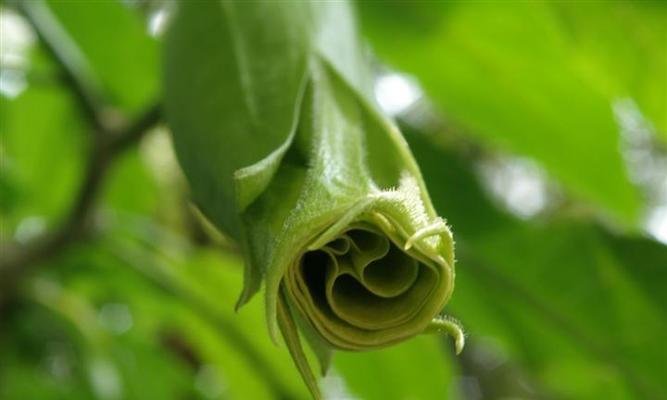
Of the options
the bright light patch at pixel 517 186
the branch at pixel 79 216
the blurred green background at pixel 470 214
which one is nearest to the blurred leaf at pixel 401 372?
the blurred green background at pixel 470 214

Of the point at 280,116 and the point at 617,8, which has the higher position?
the point at 280,116

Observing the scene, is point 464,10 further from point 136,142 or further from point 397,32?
point 136,142

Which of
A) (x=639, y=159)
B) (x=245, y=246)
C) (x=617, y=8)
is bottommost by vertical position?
(x=639, y=159)

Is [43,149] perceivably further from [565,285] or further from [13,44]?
[565,285]

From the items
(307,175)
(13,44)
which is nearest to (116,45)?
(13,44)

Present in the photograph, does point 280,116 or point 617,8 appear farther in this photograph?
point 617,8

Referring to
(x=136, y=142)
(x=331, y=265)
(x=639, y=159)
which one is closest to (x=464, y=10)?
(x=136, y=142)

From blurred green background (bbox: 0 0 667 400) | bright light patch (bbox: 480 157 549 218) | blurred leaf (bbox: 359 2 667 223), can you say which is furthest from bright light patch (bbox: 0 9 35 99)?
bright light patch (bbox: 480 157 549 218)
